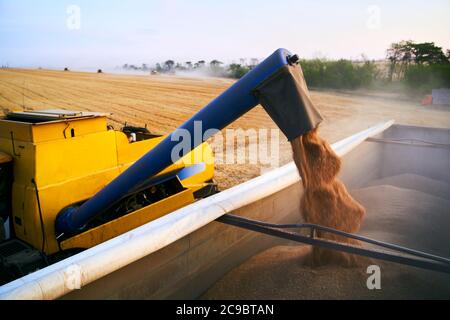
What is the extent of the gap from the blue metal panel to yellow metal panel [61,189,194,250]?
0.10 metres

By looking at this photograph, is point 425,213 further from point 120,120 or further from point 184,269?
point 120,120

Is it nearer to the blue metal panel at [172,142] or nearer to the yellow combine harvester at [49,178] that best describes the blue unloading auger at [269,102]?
the blue metal panel at [172,142]

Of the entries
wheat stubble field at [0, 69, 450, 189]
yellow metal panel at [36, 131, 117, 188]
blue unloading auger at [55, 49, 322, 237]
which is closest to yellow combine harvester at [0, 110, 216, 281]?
yellow metal panel at [36, 131, 117, 188]

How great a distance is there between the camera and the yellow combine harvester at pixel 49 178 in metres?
2.47

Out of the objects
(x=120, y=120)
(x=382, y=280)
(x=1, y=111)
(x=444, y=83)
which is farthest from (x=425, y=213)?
(x=444, y=83)

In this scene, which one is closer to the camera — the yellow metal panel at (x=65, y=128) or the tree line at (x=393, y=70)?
the yellow metal panel at (x=65, y=128)

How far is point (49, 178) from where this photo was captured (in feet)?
8.34

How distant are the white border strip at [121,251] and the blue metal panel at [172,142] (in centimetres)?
35

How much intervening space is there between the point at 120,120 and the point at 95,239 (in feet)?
27.7

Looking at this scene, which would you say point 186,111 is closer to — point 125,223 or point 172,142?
point 125,223

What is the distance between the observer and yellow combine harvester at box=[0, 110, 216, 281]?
247 centimetres

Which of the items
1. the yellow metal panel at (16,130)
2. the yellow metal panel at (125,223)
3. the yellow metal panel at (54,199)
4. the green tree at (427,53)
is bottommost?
the yellow metal panel at (125,223)

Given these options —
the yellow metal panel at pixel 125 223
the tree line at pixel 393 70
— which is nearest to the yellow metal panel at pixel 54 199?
the yellow metal panel at pixel 125 223

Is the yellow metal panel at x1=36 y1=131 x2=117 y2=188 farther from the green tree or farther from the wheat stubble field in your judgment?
the green tree
